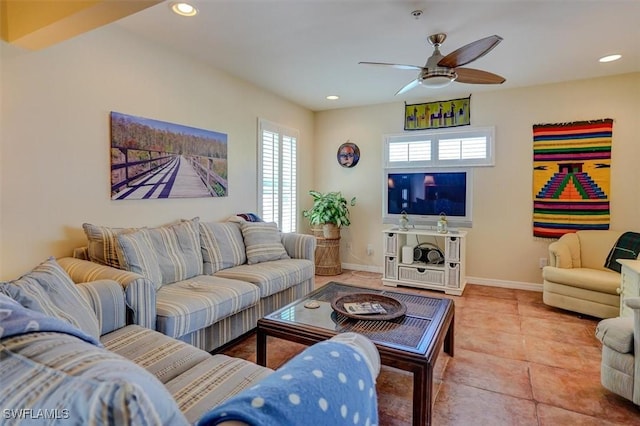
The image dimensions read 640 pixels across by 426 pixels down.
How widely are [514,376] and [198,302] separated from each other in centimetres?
213

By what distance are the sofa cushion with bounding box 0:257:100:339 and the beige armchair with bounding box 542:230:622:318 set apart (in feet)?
12.6

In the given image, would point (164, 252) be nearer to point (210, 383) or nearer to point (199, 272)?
point (199, 272)

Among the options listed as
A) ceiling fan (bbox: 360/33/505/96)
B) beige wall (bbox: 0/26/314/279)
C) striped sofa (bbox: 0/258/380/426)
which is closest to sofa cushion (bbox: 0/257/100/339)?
striped sofa (bbox: 0/258/380/426)

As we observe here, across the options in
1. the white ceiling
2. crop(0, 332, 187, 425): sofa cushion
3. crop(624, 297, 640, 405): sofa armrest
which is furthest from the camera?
the white ceiling

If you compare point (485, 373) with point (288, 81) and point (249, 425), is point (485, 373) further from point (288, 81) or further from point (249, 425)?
point (288, 81)

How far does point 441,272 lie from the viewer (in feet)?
13.6

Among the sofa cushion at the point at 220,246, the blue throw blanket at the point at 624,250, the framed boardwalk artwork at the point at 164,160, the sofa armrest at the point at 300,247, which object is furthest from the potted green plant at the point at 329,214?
the blue throw blanket at the point at 624,250

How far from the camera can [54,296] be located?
147 centimetres

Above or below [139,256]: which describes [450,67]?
above

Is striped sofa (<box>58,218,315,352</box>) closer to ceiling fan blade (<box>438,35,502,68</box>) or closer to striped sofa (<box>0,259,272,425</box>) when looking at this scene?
striped sofa (<box>0,259,272,425</box>)

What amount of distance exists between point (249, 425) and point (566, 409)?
6.92 feet

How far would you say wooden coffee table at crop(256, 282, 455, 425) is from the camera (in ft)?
5.23

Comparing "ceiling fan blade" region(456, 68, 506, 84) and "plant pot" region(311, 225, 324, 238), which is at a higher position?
"ceiling fan blade" region(456, 68, 506, 84)

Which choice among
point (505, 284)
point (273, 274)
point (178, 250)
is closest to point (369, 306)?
point (273, 274)
